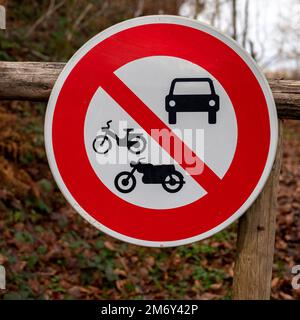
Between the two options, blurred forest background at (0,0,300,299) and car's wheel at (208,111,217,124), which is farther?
blurred forest background at (0,0,300,299)

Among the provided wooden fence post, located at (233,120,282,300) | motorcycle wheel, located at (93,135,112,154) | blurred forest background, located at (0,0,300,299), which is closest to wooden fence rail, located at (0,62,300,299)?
wooden fence post, located at (233,120,282,300)

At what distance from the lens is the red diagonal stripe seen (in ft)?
5.68

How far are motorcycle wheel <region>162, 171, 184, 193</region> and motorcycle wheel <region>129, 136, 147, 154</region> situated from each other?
0.12 metres

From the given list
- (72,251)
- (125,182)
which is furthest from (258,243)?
(72,251)

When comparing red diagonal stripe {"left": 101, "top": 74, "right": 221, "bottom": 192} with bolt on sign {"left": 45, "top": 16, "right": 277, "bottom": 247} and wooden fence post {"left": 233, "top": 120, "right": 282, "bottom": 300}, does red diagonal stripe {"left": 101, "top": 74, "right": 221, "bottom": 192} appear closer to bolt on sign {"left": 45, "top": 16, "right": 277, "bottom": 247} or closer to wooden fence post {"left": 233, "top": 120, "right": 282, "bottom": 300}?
bolt on sign {"left": 45, "top": 16, "right": 277, "bottom": 247}

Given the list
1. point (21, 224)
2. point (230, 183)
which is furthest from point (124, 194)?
point (21, 224)

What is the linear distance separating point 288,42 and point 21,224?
1440cm

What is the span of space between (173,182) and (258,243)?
0.49 meters

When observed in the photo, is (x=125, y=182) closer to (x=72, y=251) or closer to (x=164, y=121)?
(x=164, y=121)

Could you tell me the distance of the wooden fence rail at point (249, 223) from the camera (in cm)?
203

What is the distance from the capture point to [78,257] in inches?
186

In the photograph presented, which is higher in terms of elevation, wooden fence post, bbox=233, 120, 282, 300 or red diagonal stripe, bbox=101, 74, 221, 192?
red diagonal stripe, bbox=101, 74, 221, 192

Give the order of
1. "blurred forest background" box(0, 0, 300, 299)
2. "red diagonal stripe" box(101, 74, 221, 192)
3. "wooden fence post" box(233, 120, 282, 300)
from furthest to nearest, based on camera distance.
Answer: "blurred forest background" box(0, 0, 300, 299) < "wooden fence post" box(233, 120, 282, 300) < "red diagonal stripe" box(101, 74, 221, 192)

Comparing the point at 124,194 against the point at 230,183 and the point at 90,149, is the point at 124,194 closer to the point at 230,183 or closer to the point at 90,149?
the point at 90,149
